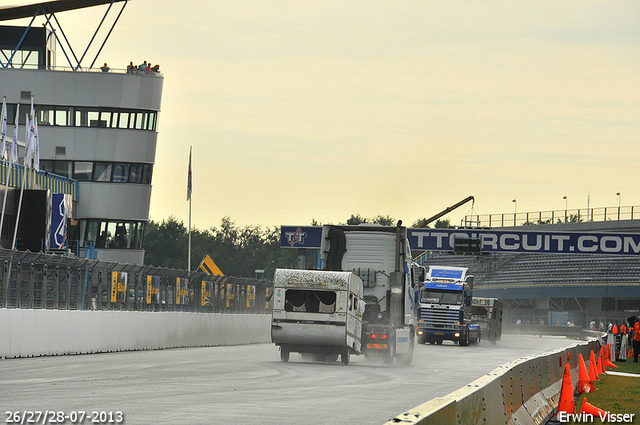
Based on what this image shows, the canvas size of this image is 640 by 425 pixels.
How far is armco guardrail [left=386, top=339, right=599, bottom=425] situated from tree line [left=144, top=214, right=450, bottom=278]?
381ft

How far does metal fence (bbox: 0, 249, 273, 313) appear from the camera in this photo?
23062 millimetres

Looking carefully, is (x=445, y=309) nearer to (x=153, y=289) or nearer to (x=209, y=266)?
(x=209, y=266)

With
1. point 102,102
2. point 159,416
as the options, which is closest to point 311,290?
point 159,416

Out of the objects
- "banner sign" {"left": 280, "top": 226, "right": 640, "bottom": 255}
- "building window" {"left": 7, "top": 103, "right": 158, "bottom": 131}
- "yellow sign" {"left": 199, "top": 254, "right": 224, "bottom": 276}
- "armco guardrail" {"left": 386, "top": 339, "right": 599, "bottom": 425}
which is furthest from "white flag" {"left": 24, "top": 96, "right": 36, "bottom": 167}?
"armco guardrail" {"left": 386, "top": 339, "right": 599, "bottom": 425}

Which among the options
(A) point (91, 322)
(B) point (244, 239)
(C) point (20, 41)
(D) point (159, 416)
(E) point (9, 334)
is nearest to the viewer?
(D) point (159, 416)

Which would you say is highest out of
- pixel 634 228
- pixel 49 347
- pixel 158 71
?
pixel 158 71

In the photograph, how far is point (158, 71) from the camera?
7231 centimetres

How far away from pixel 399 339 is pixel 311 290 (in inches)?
145

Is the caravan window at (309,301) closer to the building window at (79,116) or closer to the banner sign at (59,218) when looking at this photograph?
the banner sign at (59,218)

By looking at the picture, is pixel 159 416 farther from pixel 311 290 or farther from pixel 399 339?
pixel 399 339

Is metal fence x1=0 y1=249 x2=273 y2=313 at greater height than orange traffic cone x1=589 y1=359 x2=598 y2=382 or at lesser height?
greater

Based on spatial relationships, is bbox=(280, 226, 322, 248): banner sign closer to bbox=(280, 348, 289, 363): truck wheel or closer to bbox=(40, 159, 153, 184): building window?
bbox=(40, 159, 153, 184): building window

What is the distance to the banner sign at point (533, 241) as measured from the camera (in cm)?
6362

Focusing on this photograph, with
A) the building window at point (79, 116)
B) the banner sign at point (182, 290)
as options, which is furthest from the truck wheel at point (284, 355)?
the building window at point (79, 116)
